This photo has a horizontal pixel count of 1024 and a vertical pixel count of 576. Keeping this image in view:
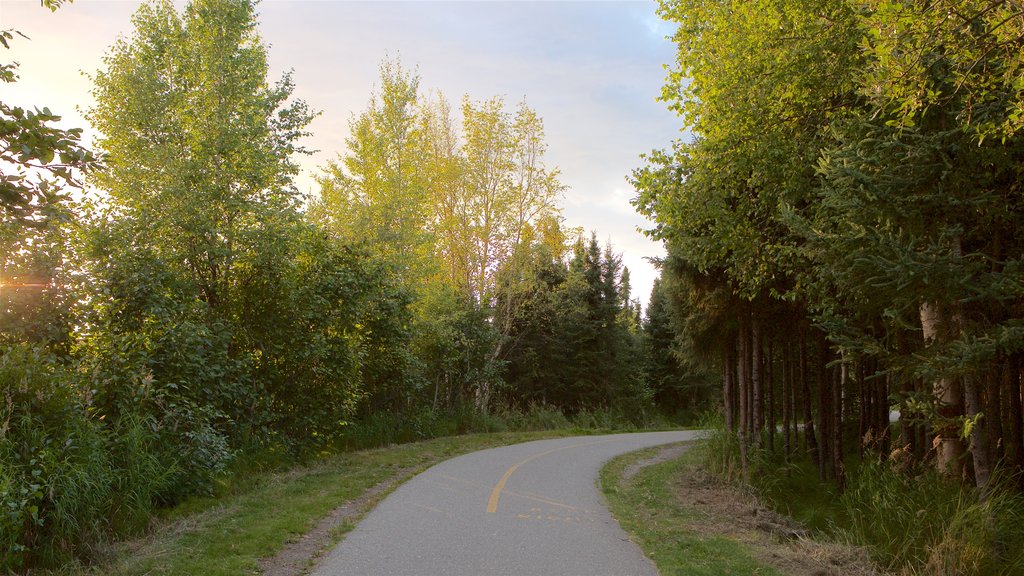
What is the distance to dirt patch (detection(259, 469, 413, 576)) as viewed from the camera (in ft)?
21.5

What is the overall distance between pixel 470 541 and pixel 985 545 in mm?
5755

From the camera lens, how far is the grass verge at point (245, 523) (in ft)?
21.2

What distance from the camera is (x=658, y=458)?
19625mm

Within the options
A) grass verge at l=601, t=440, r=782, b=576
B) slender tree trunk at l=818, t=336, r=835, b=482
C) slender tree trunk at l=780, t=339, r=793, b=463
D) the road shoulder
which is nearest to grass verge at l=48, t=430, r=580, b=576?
grass verge at l=601, t=440, r=782, b=576

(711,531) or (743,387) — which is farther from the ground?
(743,387)

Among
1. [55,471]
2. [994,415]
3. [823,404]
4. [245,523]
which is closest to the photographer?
[55,471]

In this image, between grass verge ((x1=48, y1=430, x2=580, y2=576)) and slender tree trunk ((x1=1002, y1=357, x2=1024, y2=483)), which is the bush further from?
slender tree trunk ((x1=1002, y1=357, x2=1024, y2=483))

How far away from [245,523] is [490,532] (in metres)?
3.15

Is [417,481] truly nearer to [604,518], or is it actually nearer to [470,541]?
[604,518]

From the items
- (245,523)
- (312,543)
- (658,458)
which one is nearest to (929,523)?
(312,543)

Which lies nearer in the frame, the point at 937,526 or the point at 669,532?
the point at 937,526

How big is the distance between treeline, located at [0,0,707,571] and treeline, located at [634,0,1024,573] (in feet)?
25.7

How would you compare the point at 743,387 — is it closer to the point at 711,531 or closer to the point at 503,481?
the point at 503,481

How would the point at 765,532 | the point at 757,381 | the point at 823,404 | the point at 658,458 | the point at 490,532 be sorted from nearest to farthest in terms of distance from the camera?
1. the point at 490,532
2. the point at 765,532
3. the point at 757,381
4. the point at 823,404
5. the point at 658,458
